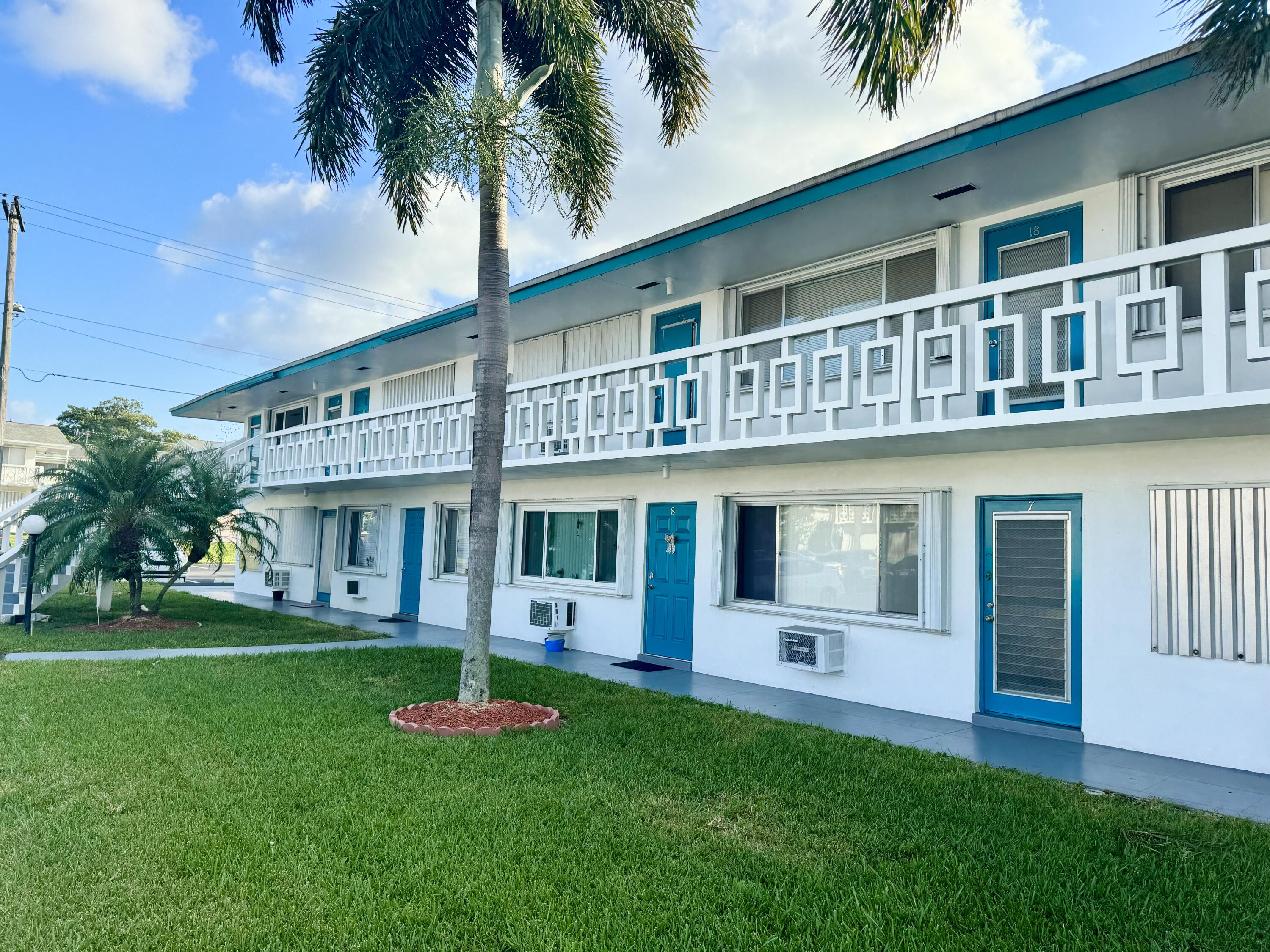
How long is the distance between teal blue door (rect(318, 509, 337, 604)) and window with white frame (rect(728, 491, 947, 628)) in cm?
1282

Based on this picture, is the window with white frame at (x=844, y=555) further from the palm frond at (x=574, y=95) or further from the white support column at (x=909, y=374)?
the palm frond at (x=574, y=95)

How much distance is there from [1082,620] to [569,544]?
27.5 feet

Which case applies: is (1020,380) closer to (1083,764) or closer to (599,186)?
(1083,764)

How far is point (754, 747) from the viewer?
23.0 ft

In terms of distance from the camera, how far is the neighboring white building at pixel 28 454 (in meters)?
36.5

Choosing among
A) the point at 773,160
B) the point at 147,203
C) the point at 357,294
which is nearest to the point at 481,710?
the point at 773,160

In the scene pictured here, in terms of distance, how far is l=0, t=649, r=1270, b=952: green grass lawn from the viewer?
3.73 meters

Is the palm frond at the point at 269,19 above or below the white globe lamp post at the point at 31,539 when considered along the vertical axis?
above

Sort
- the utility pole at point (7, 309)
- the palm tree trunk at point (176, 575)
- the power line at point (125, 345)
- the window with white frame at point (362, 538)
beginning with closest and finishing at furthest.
A: 1. the palm tree trunk at point (176, 575)
2. the window with white frame at point (362, 538)
3. the utility pole at point (7, 309)
4. the power line at point (125, 345)

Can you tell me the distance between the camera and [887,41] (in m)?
6.25

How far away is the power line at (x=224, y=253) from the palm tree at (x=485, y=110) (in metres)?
12.9

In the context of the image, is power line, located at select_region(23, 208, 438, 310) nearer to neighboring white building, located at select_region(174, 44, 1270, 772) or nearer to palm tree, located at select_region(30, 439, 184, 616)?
palm tree, located at select_region(30, 439, 184, 616)

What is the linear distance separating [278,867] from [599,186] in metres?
7.90

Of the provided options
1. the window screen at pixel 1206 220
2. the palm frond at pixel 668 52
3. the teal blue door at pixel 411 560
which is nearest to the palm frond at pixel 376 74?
the palm frond at pixel 668 52
